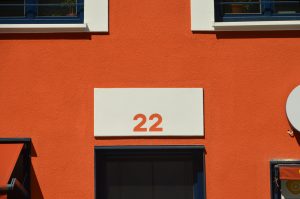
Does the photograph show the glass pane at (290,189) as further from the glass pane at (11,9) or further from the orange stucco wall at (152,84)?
the glass pane at (11,9)

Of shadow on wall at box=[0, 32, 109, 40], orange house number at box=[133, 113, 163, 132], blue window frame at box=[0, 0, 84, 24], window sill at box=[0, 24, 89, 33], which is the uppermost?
blue window frame at box=[0, 0, 84, 24]

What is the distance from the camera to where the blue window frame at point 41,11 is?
8703mm

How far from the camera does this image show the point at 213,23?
335 inches

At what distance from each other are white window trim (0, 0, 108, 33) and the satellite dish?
2.56 m

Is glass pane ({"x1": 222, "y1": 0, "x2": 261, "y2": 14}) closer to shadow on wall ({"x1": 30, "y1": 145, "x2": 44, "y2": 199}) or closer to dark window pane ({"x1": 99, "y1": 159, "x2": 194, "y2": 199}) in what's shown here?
dark window pane ({"x1": 99, "y1": 159, "x2": 194, "y2": 199})

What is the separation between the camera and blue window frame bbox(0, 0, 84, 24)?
28.6ft

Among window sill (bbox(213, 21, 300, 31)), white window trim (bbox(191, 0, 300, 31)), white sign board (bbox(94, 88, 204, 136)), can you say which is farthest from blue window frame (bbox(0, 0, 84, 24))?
window sill (bbox(213, 21, 300, 31))

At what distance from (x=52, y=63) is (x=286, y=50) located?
121 inches

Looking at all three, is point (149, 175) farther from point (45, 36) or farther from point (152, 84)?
point (45, 36)

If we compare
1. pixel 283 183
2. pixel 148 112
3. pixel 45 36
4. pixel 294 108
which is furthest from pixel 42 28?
pixel 283 183

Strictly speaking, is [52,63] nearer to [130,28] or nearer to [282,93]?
[130,28]

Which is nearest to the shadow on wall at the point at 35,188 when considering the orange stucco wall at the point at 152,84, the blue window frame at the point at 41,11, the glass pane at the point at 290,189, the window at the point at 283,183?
the orange stucco wall at the point at 152,84

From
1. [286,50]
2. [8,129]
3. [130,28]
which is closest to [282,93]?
[286,50]

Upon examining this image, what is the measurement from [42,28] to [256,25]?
9.17 feet
